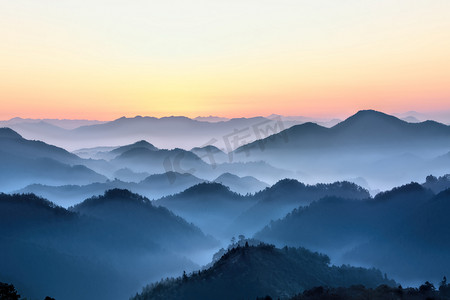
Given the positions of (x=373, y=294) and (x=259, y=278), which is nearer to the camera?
(x=373, y=294)

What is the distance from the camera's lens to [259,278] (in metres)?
164

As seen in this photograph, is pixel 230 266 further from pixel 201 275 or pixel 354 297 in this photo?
pixel 354 297

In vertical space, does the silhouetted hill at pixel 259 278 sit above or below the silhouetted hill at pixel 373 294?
above

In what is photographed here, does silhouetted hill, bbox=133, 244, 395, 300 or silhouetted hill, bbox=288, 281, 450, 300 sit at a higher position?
silhouetted hill, bbox=133, 244, 395, 300

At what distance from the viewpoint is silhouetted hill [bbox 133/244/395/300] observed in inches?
6358

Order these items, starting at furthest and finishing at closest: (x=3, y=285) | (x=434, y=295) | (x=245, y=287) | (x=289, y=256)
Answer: (x=289, y=256)
(x=245, y=287)
(x=434, y=295)
(x=3, y=285)

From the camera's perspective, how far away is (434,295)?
12875cm

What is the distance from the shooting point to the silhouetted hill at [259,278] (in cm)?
16150

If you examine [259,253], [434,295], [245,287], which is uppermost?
[259,253]

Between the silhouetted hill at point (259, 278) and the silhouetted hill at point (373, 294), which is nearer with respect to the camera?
the silhouetted hill at point (373, 294)

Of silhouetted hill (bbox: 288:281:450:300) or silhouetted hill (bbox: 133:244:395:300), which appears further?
silhouetted hill (bbox: 133:244:395:300)

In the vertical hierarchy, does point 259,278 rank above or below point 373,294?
above

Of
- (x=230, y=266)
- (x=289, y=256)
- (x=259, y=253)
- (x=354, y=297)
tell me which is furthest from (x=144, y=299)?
(x=354, y=297)

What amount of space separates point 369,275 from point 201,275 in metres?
77.2
